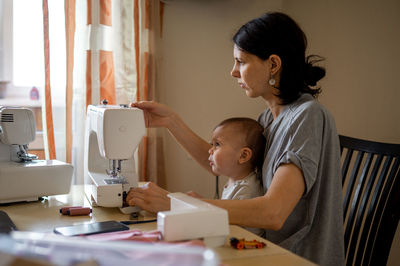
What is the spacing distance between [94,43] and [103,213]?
1417mm

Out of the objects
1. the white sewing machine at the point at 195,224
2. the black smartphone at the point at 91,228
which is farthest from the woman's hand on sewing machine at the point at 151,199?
the white sewing machine at the point at 195,224

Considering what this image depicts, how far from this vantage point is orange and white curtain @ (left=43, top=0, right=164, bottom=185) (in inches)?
94.7

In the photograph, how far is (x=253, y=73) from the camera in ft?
4.75

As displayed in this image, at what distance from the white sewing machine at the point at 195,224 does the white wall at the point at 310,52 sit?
1888mm

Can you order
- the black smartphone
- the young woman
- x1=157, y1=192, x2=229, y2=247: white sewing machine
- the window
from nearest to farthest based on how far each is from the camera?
1. x1=157, y1=192, x2=229, y2=247: white sewing machine
2. the black smartphone
3. the young woman
4. the window

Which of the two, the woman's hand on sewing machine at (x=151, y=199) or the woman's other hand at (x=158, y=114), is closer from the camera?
the woman's hand on sewing machine at (x=151, y=199)

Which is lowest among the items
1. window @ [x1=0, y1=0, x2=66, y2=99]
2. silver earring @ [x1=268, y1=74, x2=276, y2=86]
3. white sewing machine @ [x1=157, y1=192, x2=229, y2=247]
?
white sewing machine @ [x1=157, y1=192, x2=229, y2=247]

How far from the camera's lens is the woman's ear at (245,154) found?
149 centimetres

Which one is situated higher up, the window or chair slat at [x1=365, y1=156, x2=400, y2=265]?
the window

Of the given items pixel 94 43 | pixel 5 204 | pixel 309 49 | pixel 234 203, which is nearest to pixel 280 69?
pixel 234 203

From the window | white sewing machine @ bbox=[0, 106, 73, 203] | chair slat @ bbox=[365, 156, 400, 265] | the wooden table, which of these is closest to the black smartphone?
the wooden table

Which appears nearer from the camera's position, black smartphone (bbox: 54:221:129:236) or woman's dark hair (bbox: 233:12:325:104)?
black smartphone (bbox: 54:221:129:236)

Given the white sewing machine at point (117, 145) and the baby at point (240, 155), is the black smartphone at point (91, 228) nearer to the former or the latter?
the white sewing machine at point (117, 145)

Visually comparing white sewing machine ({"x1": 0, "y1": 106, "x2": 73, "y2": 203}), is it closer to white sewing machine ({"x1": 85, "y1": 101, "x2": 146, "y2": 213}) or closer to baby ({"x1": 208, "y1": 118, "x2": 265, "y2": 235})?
white sewing machine ({"x1": 85, "y1": 101, "x2": 146, "y2": 213})
